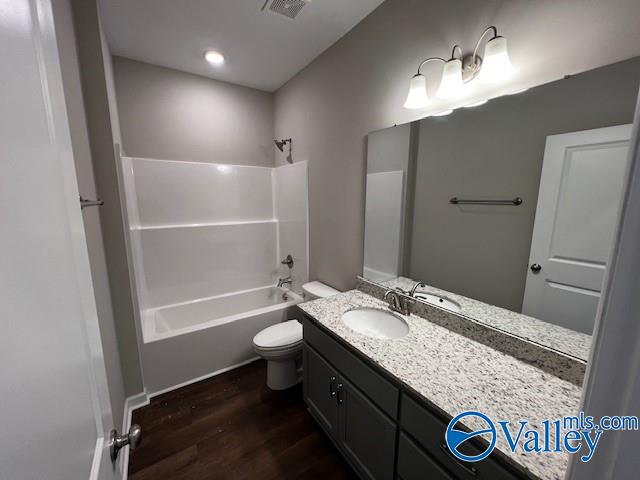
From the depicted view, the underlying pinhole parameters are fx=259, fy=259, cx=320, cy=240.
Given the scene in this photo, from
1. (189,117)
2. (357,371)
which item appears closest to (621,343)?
(357,371)

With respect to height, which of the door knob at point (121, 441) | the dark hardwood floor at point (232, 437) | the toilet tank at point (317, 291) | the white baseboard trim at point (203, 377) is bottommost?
the dark hardwood floor at point (232, 437)

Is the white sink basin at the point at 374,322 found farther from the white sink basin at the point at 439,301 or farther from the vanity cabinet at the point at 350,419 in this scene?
the vanity cabinet at the point at 350,419

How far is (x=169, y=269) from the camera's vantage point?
2.61 m

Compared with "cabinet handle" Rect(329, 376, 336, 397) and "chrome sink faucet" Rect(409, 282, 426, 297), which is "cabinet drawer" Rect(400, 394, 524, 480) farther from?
"chrome sink faucet" Rect(409, 282, 426, 297)

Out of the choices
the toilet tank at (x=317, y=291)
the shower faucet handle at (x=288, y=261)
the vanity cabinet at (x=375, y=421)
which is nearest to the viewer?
the vanity cabinet at (x=375, y=421)

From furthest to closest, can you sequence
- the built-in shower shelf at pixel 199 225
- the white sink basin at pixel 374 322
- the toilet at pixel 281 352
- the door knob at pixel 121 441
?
the built-in shower shelf at pixel 199 225 < the toilet at pixel 281 352 < the white sink basin at pixel 374 322 < the door knob at pixel 121 441

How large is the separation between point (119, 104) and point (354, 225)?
2.32 metres

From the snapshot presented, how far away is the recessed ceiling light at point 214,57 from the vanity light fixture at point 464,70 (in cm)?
167

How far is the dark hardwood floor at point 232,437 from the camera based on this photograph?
1.43 meters

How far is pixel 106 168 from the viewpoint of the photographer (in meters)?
1.58

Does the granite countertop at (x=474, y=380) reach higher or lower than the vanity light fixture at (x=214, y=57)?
lower

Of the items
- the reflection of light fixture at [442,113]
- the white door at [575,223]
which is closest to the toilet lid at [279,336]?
the white door at [575,223]

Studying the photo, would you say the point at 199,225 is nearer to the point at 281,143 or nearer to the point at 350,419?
the point at 281,143

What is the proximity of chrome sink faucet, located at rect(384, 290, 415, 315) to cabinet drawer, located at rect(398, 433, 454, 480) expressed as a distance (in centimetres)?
68
